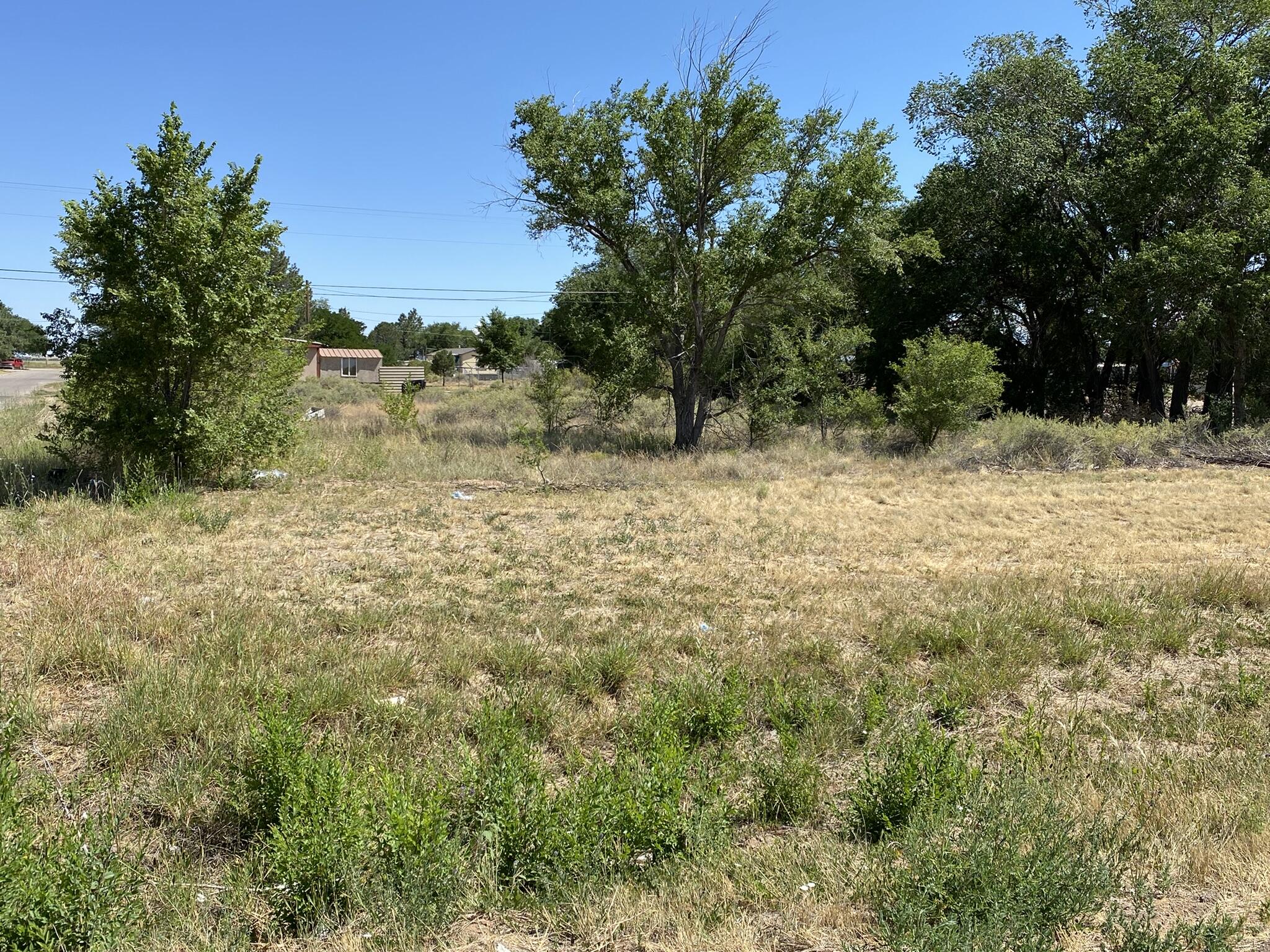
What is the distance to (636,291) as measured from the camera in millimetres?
18047

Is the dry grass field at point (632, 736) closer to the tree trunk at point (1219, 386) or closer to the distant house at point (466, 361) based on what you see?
the tree trunk at point (1219, 386)

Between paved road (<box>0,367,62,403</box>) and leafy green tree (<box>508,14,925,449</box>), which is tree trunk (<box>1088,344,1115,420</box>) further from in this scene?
paved road (<box>0,367,62,403</box>)

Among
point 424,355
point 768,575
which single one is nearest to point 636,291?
point 768,575

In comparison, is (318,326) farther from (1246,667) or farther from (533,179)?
(1246,667)

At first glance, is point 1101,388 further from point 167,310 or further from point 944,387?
point 167,310

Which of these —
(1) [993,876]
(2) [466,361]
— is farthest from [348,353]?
(1) [993,876]

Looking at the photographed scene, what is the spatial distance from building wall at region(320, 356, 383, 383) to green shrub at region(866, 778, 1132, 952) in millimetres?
59844

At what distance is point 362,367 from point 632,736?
61585mm

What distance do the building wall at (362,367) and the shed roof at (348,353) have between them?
10 centimetres

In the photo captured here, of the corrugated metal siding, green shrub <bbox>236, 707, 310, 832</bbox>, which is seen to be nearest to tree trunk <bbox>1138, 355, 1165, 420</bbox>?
green shrub <bbox>236, 707, 310, 832</bbox>

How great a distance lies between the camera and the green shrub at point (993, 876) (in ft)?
9.02

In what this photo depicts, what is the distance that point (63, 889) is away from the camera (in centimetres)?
287

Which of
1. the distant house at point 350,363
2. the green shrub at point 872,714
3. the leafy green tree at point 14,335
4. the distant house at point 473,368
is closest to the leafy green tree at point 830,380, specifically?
the green shrub at point 872,714

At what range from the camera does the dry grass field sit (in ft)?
10.0
